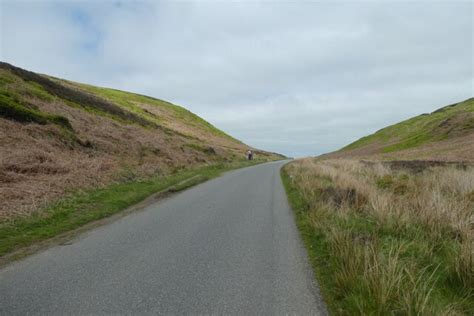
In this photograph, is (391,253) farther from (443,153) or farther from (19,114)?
(443,153)

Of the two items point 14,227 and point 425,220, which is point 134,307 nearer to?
point 14,227

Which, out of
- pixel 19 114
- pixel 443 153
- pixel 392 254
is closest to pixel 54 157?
pixel 19 114

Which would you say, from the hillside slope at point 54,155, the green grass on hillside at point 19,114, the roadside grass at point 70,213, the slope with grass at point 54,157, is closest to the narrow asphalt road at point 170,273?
the roadside grass at point 70,213

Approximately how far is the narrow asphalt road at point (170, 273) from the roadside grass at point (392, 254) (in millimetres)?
457

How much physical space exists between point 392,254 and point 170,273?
3.76 m

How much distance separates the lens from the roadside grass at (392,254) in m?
3.96

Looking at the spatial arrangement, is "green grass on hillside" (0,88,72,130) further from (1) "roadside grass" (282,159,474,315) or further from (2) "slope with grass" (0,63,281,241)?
(1) "roadside grass" (282,159,474,315)

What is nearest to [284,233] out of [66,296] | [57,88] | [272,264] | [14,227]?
[272,264]

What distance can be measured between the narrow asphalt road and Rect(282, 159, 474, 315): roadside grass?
1.50ft

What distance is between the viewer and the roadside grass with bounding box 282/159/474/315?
396cm

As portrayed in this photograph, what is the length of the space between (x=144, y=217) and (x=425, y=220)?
7.53 m

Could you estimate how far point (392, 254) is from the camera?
18.4 feet

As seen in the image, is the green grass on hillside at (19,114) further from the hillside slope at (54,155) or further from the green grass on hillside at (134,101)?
the green grass on hillside at (134,101)

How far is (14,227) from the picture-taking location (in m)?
8.11
